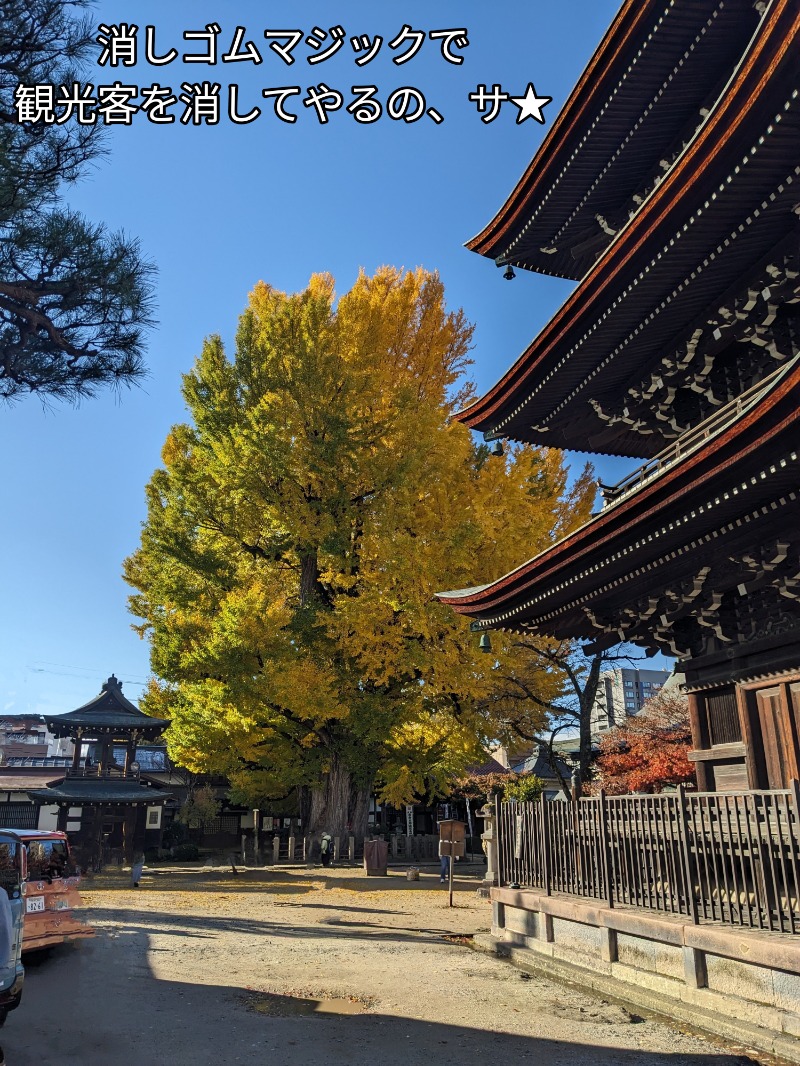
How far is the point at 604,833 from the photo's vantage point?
8117 millimetres

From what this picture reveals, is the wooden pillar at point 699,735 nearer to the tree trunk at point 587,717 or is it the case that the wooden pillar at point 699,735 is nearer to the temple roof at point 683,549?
the temple roof at point 683,549

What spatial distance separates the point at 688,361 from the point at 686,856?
5294mm

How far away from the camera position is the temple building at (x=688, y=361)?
19.3 ft

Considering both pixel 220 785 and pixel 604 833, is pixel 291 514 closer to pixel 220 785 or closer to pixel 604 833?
pixel 604 833

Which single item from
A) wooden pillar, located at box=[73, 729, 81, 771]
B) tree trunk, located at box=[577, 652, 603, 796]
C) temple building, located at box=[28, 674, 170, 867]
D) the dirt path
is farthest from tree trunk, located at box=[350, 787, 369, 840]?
wooden pillar, located at box=[73, 729, 81, 771]

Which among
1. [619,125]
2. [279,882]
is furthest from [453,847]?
[619,125]

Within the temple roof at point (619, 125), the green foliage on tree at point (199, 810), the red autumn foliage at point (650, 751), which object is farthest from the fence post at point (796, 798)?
the green foliage on tree at point (199, 810)

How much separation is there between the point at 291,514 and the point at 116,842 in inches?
594

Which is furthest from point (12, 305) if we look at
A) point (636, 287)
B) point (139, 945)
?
point (139, 945)

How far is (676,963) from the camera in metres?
6.81

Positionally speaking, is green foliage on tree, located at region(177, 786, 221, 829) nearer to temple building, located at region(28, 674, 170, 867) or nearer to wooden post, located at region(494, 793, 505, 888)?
temple building, located at region(28, 674, 170, 867)

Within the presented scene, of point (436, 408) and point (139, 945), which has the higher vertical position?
point (436, 408)

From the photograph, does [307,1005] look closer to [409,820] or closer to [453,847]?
[453,847]

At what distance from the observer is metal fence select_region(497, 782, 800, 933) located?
20.0 ft
